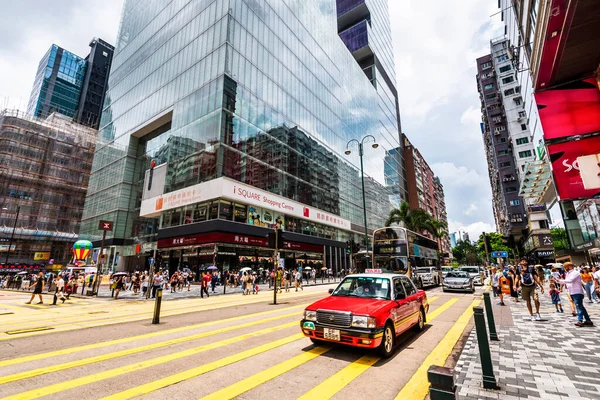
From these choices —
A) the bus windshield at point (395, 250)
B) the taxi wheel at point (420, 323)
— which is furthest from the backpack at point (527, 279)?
the bus windshield at point (395, 250)

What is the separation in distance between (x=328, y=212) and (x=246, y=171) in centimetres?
1868

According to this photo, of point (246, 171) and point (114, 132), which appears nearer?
point (246, 171)

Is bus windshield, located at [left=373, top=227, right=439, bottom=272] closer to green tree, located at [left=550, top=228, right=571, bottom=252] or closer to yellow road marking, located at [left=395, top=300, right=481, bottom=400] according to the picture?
yellow road marking, located at [left=395, top=300, right=481, bottom=400]

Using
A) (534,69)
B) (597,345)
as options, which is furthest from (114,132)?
(597,345)

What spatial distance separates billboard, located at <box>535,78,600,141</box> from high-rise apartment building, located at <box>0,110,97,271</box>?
2664 inches

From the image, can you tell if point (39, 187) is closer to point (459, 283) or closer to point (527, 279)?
point (459, 283)

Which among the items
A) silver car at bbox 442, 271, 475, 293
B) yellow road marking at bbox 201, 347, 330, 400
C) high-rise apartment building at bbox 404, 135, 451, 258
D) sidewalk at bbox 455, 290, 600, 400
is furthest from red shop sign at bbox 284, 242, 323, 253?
high-rise apartment building at bbox 404, 135, 451, 258

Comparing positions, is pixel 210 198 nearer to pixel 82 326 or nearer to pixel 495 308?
pixel 82 326

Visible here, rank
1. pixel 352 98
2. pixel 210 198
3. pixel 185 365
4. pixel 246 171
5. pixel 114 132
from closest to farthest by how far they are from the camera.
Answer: pixel 185 365, pixel 210 198, pixel 246 171, pixel 114 132, pixel 352 98

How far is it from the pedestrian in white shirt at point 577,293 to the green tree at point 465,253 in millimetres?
127893

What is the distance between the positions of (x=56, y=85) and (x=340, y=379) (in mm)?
126208

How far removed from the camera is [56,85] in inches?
3639

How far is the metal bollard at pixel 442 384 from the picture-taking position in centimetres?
207

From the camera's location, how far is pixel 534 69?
12453 millimetres
